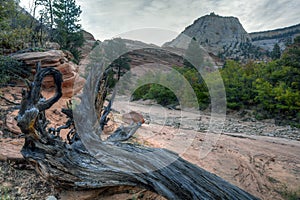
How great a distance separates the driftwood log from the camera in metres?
2.28

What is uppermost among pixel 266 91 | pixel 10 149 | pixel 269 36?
pixel 269 36

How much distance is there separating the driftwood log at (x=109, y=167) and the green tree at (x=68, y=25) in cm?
1341

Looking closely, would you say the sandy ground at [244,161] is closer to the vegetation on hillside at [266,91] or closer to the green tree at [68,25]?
the vegetation on hillside at [266,91]

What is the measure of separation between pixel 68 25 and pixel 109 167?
1595cm

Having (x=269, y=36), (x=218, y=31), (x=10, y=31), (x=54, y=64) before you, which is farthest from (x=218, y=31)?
(x=10, y=31)

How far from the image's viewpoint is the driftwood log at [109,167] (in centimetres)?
228

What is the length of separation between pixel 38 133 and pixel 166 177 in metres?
1.77

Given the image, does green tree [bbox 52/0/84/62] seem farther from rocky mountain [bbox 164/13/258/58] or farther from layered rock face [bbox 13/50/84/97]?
rocky mountain [bbox 164/13/258/58]

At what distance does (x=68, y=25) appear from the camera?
50.8 ft

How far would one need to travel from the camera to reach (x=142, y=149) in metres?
2.69

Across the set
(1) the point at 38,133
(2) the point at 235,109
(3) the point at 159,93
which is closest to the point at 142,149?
(1) the point at 38,133

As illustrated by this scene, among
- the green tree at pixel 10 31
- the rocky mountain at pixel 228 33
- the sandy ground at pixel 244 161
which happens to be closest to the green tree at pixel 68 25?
the green tree at pixel 10 31

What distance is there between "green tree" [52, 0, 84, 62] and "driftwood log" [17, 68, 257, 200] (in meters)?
13.4

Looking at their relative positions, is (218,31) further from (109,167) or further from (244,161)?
(109,167)
